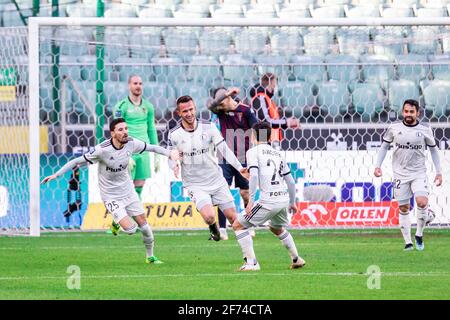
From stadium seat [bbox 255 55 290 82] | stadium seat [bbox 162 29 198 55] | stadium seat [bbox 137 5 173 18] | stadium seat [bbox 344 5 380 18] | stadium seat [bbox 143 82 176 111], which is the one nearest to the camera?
stadium seat [bbox 255 55 290 82]

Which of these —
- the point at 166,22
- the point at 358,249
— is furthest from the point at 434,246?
the point at 166,22

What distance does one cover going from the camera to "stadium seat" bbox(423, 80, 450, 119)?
1967 cm

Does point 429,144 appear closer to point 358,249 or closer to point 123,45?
point 358,249

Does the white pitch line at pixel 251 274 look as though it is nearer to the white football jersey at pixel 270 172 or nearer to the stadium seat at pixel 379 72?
the white football jersey at pixel 270 172

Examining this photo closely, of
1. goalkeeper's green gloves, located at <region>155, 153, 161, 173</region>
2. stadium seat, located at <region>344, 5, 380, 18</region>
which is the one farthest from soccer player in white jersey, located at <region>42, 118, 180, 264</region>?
stadium seat, located at <region>344, 5, 380, 18</region>

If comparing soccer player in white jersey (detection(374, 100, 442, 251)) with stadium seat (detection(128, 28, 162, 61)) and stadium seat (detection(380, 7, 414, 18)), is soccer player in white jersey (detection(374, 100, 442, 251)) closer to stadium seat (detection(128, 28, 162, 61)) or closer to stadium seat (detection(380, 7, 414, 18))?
stadium seat (detection(128, 28, 162, 61))

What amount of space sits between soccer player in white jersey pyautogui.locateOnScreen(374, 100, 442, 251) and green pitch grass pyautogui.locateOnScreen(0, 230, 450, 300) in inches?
20.5

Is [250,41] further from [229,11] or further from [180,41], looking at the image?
[229,11]

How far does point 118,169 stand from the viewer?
13.1 m

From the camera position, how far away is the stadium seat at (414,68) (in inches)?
760

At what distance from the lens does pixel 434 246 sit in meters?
14.5

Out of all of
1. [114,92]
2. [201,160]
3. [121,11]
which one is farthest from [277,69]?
[201,160]

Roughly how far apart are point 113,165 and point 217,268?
6.26 ft

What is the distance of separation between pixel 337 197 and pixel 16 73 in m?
5.10
